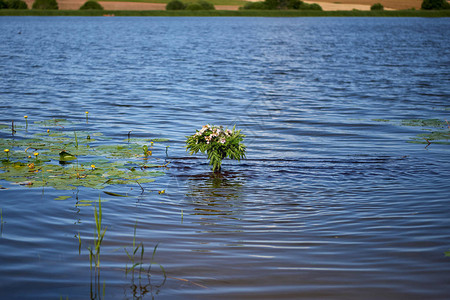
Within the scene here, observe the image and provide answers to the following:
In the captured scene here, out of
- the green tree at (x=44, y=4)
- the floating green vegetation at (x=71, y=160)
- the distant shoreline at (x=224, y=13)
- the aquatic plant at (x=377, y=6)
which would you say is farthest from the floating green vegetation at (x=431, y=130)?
the aquatic plant at (x=377, y=6)

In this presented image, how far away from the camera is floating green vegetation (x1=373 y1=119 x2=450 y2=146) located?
14.7m

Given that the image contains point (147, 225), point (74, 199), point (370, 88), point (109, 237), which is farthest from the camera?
point (370, 88)

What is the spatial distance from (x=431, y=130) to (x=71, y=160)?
11236 millimetres

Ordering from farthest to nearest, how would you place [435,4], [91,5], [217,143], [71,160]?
[435,4] < [91,5] < [71,160] < [217,143]

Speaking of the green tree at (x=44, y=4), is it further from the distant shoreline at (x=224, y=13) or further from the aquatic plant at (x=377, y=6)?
the aquatic plant at (x=377, y=6)

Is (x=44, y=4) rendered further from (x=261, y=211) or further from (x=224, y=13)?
(x=261, y=211)

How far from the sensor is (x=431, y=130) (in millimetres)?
16391

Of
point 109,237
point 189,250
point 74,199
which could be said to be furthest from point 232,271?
point 74,199

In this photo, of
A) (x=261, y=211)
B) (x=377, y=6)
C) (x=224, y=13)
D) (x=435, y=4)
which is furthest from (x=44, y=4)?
(x=261, y=211)

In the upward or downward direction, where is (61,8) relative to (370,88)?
upward

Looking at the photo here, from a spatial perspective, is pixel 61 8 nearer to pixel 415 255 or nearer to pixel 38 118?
pixel 38 118

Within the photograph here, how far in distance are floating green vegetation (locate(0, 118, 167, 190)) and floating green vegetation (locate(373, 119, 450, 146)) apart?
7740 millimetres

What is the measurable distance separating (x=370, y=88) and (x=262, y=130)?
1161 centimetres

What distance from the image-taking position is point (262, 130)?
55.4 ft
